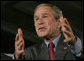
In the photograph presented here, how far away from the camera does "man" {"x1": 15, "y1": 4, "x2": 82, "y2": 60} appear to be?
158 centimetres

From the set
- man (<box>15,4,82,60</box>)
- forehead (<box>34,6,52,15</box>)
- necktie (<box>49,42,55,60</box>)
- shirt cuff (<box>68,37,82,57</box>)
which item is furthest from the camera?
forehead (<box>34,6,52,15</box>)

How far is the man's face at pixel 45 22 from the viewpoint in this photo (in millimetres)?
2005

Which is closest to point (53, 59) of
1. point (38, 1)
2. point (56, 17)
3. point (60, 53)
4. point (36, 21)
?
point (60, 53)

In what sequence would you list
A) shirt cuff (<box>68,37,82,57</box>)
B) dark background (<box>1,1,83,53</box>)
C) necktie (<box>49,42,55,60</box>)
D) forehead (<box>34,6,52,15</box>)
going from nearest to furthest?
shirt cuff (<box>68,37,82,57</box>) < necktie (<box>49,42,55,60</box>) < forehead (<box>34,6,52,15</box>) < dark background (<box>1,1,83,53</box>)

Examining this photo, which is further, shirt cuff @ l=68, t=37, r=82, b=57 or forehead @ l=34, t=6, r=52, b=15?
forehead @ l=34, t=6, r=52, b=15

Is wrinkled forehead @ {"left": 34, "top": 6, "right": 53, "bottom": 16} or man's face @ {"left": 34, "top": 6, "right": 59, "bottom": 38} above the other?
wrinkled forehead @ {"left": 34, "top": 6, "right": 53, "bottom": 16}

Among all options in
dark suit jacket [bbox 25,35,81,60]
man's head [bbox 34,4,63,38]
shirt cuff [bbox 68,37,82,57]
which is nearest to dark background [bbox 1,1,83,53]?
man's head [bbox 34,4,63,38]

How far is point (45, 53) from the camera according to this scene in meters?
1.87

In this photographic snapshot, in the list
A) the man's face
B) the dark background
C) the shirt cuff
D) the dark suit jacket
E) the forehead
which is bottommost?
the dark background

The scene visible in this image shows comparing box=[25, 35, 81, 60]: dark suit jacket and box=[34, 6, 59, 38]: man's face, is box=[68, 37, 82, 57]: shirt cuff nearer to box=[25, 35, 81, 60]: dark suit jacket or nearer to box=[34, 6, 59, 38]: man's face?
box=[25, 35, 81, 60]: dark suit jacket

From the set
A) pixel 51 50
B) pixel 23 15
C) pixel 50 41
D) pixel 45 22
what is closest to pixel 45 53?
pixel 51 50

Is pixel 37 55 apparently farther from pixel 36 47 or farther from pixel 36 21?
pixel 36 21

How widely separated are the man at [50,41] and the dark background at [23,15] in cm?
400

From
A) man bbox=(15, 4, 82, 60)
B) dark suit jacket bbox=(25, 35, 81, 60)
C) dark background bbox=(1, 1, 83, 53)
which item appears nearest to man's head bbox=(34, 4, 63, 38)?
man bbox=(15, 4, 82, 60)
